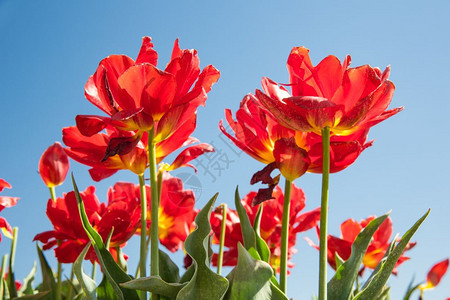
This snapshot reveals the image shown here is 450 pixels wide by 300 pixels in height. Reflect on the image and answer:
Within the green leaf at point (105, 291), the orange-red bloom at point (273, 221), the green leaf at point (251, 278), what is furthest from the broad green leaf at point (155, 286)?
the orange-red bloom at point (273, 221)

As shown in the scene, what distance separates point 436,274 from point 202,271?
1.43m

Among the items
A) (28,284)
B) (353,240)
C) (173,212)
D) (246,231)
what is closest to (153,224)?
(246,231)

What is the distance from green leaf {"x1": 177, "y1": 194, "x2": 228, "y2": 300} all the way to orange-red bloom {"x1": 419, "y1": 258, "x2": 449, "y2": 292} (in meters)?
1.31

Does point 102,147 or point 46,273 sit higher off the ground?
point 102,147

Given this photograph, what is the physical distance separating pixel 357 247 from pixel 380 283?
12 cm

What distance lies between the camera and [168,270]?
0.99 metres

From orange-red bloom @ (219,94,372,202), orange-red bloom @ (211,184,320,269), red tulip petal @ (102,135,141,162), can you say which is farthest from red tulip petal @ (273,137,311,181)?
orange-red bloom @ (211,184,320,269)

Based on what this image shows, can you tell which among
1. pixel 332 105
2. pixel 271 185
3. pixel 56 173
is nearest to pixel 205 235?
pixel 271 185

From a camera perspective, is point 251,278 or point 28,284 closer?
point 251,278

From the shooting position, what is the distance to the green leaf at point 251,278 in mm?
750

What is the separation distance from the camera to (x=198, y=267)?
79 centimetres

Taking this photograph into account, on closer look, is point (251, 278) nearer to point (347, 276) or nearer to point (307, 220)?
point (347, 276)

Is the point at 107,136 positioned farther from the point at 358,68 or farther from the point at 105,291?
the point at 358,68

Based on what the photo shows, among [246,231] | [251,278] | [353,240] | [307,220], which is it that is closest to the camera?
[251,278]
